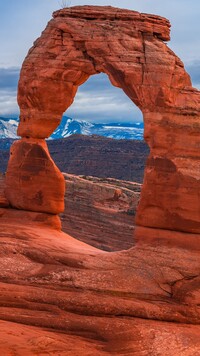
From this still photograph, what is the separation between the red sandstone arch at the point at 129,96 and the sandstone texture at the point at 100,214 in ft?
39.5

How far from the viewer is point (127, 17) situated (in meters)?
19.4

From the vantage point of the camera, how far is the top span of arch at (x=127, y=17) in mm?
19266

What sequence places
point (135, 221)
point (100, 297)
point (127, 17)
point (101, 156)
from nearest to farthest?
1. point (100, 297)
2. point (135, 221)
3. point (127, 17)
4. point (101, 156)

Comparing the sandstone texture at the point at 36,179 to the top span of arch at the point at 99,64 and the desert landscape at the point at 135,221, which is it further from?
the top span of arch at the point at 99,64

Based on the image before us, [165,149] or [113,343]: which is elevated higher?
[165,149]

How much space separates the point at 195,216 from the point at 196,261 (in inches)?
45.2

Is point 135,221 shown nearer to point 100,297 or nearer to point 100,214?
point 100,297

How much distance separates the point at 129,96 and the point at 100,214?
17.1m

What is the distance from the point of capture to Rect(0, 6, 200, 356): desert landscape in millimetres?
16375

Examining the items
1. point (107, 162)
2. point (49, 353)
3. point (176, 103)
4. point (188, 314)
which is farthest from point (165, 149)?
point (107, 162)

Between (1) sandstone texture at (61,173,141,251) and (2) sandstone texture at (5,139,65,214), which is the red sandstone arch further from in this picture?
(1) sandstone texture at (61,173,141,251)

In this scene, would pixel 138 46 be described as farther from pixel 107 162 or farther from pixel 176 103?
pixel 107 162

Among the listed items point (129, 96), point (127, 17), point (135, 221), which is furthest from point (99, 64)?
point (135, 221)

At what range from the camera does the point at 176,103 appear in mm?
→ 18641
